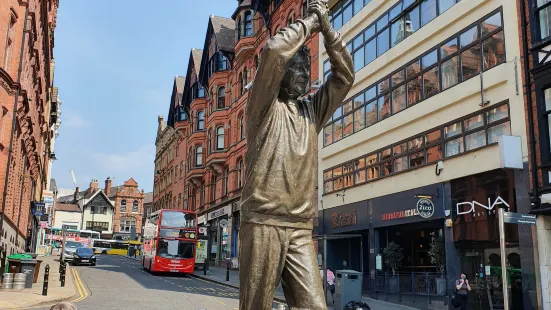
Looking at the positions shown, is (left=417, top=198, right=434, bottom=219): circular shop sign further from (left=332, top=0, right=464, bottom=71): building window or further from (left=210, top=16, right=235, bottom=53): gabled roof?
(left=210, top=16, right=235, bottom=53): gabled roof

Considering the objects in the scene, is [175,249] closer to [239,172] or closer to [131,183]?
[239,172]

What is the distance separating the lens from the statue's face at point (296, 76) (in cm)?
365

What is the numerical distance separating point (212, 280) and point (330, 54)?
2730 centimetres

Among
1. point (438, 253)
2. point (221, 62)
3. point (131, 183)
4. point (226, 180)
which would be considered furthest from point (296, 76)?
point (131, 183)

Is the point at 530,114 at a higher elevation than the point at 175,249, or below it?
higher

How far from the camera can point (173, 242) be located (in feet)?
106

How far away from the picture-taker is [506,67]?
17109 mm

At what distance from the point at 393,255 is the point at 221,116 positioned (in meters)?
25.6

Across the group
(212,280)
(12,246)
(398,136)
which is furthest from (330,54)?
(12,246)

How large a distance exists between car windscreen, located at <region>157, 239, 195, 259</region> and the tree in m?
14.7

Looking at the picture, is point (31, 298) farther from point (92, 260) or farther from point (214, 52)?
point (214, 52)

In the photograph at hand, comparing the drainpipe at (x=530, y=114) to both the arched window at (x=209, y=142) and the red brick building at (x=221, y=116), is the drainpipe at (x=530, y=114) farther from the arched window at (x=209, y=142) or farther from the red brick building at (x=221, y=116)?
the arched window at (x=209, y=142)

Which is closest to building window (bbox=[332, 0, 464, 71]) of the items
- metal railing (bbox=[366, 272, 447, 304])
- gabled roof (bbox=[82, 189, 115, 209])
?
metal railing (bbox=[366, 272, 447, 304])

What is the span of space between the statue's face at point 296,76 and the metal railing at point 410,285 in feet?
54.1
